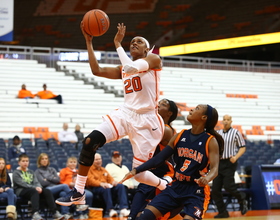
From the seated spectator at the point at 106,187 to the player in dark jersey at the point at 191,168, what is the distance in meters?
4.17

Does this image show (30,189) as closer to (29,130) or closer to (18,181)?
(18,181)

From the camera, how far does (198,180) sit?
4266mm

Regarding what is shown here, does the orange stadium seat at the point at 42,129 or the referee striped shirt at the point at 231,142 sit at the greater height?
the referee striped shirt at the point at 231,142

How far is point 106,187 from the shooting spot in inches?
348

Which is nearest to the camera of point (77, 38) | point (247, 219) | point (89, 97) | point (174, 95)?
point (247, 219)

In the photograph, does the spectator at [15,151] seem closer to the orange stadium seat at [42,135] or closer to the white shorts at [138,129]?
the orange stadium seat at [42,135]

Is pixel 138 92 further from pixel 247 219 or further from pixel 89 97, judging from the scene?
pixel 89 97

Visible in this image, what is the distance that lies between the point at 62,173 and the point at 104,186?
0.82 meters

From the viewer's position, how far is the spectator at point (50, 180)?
873cm

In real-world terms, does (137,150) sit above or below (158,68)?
below

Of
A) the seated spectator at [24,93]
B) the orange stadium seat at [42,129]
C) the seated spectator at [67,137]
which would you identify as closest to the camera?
the seated spectator at [67,137]

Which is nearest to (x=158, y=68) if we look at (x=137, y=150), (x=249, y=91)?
(x=137, y=150)

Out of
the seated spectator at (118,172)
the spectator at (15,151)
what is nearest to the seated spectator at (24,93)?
the spectator at (15,151)

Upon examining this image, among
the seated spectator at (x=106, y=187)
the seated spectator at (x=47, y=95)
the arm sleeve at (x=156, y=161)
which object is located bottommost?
the seated spectator at (x=106, y=187)
